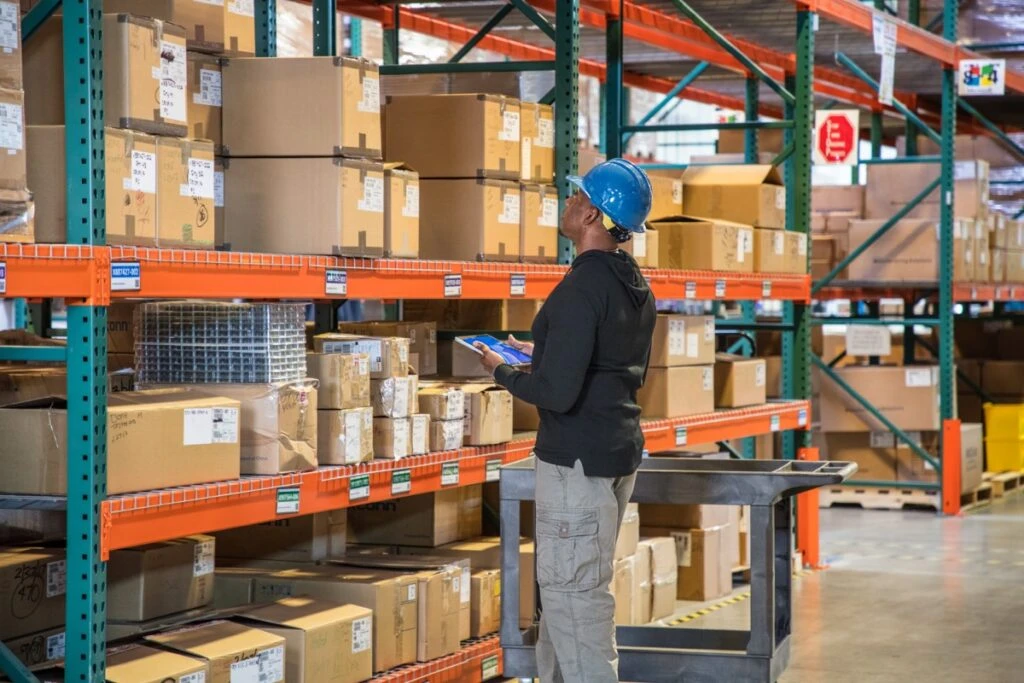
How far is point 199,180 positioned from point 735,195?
15.4ft

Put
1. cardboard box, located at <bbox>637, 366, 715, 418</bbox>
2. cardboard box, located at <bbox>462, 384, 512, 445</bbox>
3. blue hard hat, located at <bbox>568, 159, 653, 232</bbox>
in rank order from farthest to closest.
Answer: cardboard box, located at <bbox>637, 366, 715, 418</bbox>, cardboard box, located at <bbox>462, 384, 512, 445</bbox>, blue hard hat, located at <bbox>568, 159, 653, 232</bbox>

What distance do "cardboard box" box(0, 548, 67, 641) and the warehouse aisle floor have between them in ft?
11.6

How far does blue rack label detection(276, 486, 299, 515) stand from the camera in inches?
190

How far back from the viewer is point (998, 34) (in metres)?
13.4

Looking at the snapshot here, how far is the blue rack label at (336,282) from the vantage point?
5.03 meters

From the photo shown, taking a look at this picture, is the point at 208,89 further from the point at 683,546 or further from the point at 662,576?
the point at 683,546

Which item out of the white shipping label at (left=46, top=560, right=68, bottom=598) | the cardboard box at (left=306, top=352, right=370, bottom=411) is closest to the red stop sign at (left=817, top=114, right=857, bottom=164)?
the cardboard box at (left=306, top=352, right=370, bottom=411)

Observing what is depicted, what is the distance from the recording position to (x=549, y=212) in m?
6.62

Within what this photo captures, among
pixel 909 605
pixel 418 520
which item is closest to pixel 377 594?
pixel 418 520

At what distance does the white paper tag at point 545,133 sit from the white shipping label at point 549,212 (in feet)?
0.79

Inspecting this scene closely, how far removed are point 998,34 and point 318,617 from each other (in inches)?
404

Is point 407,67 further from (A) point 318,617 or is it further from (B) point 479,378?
(A) point 318,617

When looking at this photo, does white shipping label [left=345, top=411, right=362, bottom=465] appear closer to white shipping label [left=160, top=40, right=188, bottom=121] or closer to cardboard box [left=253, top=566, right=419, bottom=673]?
cardboard box [left=253, top=566, right=419, bottom=673]

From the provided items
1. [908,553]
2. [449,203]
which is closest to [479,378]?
[449,203]
